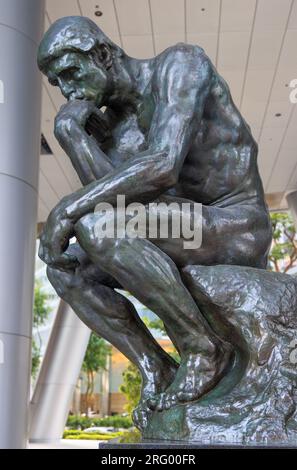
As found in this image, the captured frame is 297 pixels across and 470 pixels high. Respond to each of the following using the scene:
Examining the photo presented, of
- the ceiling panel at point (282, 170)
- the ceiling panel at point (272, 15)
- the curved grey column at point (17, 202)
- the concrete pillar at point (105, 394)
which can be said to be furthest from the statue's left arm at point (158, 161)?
the concrete pillar at point (105, 394)

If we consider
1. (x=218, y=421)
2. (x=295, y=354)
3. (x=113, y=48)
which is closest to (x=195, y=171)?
(x=113, y=48)

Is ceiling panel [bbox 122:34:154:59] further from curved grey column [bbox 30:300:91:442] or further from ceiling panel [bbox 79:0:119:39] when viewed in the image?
curved grey column [bbox 30:300:91:442]

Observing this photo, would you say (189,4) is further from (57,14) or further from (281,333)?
(281,333)

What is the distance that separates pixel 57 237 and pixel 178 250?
19.5 inches

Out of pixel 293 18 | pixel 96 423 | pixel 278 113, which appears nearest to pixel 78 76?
pixel 293 18

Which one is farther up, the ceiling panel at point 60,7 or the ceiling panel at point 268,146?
the ceiling panel at point 60,7

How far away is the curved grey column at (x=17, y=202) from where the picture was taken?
6133 millimetres

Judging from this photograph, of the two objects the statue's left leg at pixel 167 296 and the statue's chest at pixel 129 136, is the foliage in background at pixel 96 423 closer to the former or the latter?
the statue's chest at pixel 129 136

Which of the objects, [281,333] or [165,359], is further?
[165,359]

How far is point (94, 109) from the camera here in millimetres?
2758

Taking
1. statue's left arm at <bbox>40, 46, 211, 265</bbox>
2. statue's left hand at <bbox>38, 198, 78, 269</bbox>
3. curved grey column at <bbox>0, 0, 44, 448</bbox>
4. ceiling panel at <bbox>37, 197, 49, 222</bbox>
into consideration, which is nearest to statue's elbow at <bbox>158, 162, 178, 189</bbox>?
statue's left arm at <bbox>40, 46, 211, 265</bbox>

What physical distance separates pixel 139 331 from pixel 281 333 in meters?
0.64

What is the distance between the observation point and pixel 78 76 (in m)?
2.72
